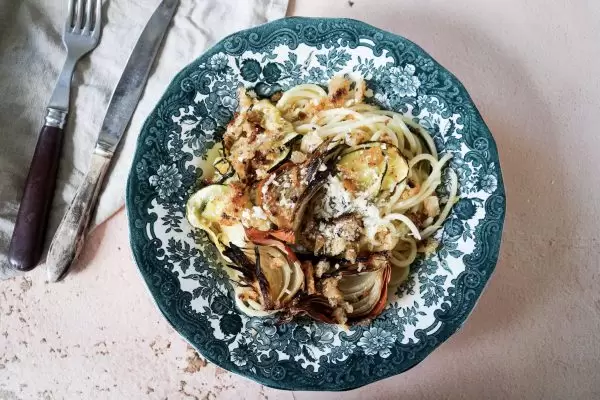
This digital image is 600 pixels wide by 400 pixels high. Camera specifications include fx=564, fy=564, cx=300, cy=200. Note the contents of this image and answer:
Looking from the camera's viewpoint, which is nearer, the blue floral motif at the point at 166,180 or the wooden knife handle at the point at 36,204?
the blue floral motif at the point at 166,180

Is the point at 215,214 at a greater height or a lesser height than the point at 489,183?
lesser

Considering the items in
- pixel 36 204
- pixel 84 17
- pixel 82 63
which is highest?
pixel 84 17

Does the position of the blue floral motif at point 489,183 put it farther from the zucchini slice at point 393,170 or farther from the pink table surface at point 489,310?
the pink table surface at point 489,310

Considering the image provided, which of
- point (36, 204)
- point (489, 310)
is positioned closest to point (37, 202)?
point (36, 204)

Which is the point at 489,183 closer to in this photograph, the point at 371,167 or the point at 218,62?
the point at 371,167

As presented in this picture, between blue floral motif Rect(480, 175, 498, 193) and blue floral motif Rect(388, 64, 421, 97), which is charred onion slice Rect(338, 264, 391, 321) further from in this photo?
blue floral motif Rect(388, 64, 421, 97)

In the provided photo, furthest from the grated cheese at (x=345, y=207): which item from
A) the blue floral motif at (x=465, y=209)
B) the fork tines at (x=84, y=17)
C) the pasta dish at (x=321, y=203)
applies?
the fork tines at (x=84, y=17)

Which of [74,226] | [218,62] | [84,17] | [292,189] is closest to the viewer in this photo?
[292,189]
